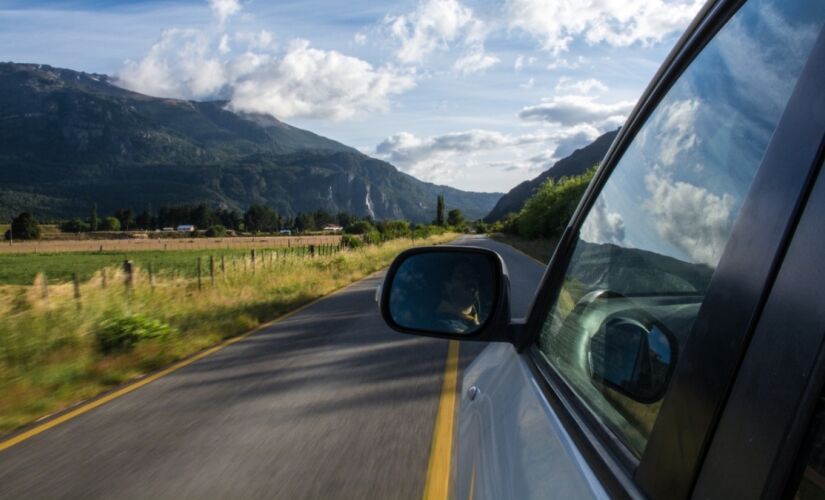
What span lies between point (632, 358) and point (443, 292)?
1.10 metres

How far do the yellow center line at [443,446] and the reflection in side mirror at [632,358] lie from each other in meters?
2.57

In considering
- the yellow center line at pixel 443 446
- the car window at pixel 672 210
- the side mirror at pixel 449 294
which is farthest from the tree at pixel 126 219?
the car window at pixel 672 210

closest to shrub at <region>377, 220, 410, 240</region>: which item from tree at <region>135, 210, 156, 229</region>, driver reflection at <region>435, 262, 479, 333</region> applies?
driver reflection at <region>435, 262, 479, 333</region>

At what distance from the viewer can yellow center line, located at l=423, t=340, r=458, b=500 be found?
4.05 m

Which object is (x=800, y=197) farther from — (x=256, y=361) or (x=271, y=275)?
(x=271, y=275)

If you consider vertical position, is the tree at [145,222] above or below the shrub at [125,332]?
below

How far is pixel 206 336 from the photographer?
1073 cm

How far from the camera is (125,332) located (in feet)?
32.2

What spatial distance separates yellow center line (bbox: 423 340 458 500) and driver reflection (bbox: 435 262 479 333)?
1893mm

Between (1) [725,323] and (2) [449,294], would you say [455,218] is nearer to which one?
(2) [449,294]

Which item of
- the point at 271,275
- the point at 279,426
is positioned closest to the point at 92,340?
the point at 279,426

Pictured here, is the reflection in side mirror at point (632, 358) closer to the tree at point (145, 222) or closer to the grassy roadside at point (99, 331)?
the grassy roadside at point (99, 331)

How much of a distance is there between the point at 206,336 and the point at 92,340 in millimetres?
1630

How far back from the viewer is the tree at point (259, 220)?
155250 millimetres
